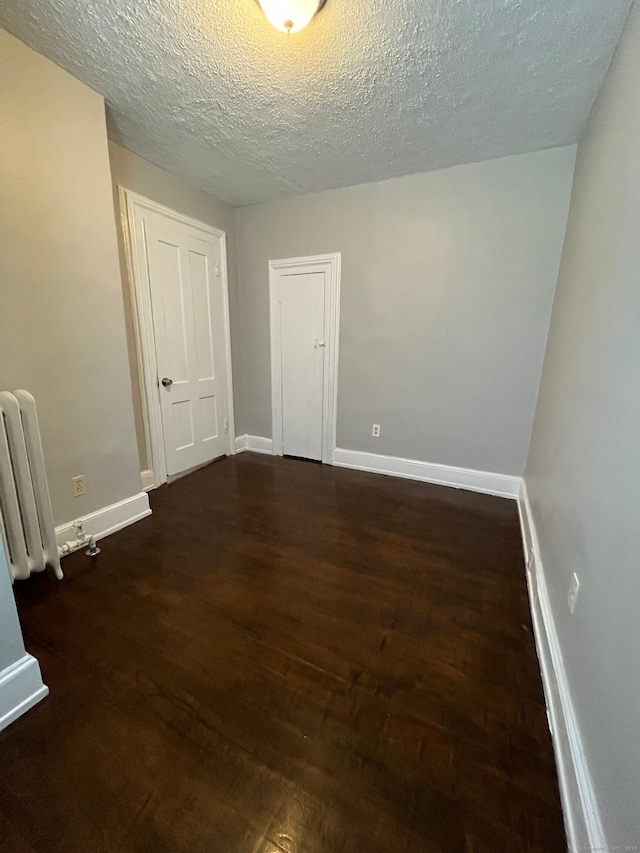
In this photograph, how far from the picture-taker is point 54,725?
1.13 meters

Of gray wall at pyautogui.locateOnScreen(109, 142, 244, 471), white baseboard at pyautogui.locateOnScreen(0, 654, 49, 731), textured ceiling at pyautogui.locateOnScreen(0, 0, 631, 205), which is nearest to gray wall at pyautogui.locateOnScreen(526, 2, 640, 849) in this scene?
textured ceiling at pyautogui.locateOnScreen(0, 0, 631, 205)

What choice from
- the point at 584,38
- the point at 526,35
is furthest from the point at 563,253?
the point at 526,35

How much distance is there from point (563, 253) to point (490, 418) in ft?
4.15

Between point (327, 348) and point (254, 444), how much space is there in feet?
4.74

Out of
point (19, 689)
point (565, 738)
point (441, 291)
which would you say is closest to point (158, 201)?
point (441, 291)

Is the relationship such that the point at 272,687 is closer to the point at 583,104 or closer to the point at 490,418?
the point at 490,418

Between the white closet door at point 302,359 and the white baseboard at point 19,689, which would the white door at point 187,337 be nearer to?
the white closet door at point 302,359

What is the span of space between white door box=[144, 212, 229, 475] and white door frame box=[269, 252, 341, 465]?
527 millimetres

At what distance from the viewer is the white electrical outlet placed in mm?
1144

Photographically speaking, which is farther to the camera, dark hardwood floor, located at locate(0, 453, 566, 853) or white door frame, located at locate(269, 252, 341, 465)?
white door frame, located at locate(269, 252, 341, 465)

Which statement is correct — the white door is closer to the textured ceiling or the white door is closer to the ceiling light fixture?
the textured ceiling

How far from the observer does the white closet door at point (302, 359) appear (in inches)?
132

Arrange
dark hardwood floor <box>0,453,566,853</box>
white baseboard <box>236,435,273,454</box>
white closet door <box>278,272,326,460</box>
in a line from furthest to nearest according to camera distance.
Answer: white baseboard <box>236,435,273,454</box>
white closet door <box>278,272,326,460</box>
dark hardwood floor <box>0,453,566,853</box>

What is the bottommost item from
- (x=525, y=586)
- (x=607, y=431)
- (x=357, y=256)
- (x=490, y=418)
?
(x=525, y=586)
